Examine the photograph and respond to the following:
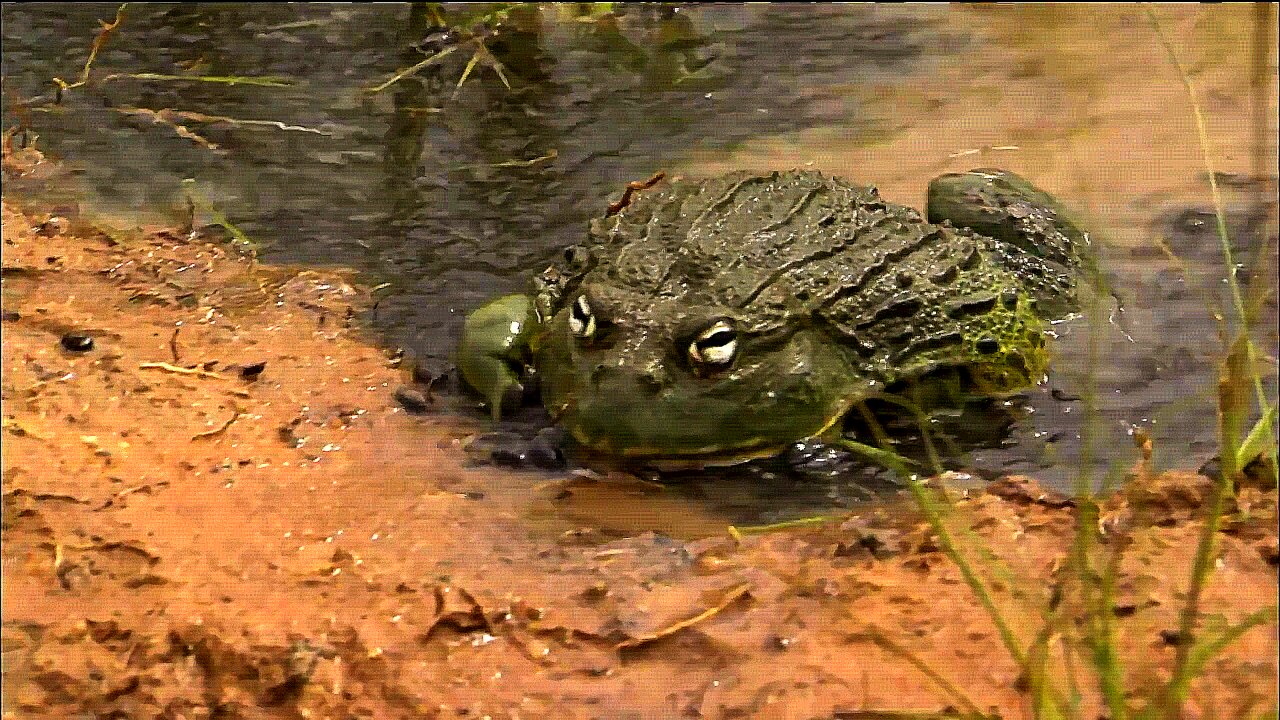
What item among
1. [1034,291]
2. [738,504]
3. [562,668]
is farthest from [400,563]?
[1034,291]

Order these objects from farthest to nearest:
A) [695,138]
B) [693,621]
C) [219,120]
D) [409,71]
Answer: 1. [409,71]
2. [695,138]
3. [219,120]
4. [693,621]

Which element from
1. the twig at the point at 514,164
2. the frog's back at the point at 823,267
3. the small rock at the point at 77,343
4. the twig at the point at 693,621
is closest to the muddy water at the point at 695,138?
the twig at the point at 514,164

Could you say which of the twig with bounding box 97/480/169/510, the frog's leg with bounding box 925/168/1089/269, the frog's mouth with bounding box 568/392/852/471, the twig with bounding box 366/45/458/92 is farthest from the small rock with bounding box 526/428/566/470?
the twig with bounding box 366/45/458/92

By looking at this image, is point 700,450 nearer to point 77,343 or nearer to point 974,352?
point 974,352

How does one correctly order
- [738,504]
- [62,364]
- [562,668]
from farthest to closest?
1. [62,364]
2. [738,504]
3. [562,668]

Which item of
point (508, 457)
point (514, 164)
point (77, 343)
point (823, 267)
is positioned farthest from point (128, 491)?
point (514, 164)

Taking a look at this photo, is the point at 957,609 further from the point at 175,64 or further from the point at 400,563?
the point at 175,64

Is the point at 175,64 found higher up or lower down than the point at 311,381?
higher up
